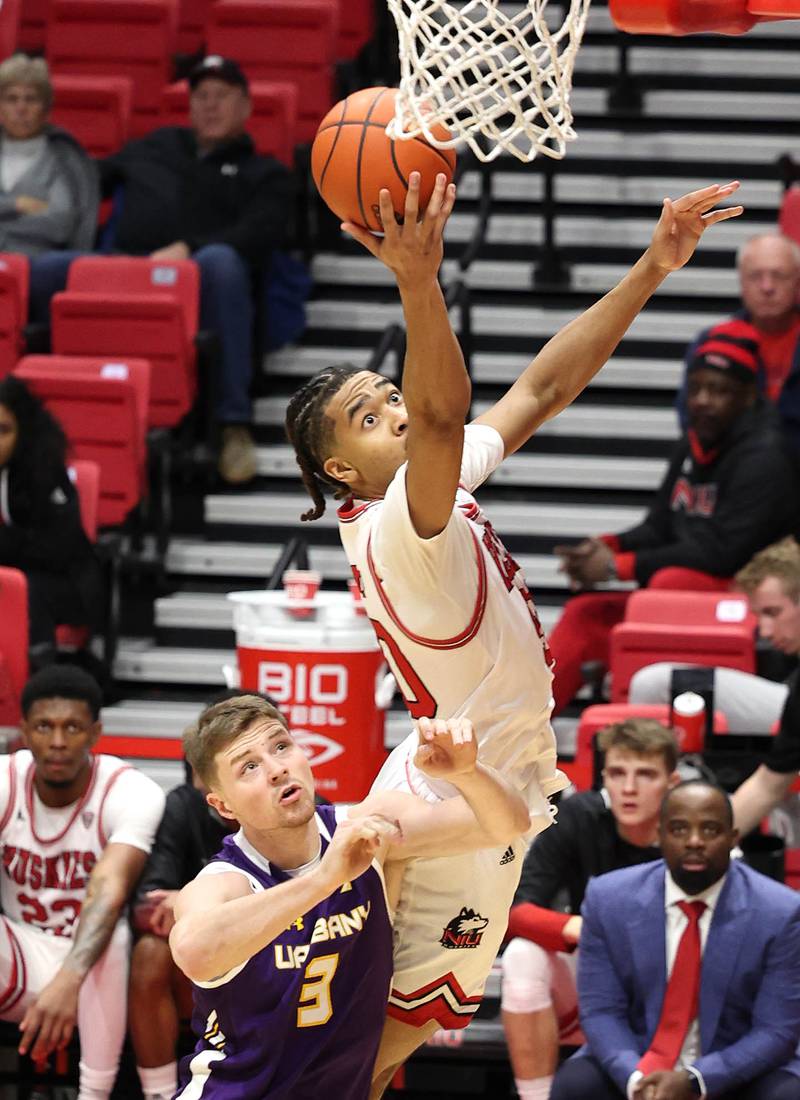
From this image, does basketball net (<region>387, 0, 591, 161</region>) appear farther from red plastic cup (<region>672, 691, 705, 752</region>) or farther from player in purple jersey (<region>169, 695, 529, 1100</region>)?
red plastic cup (<region>672, 691, 705, 752</region>)

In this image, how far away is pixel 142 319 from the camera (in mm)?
7570

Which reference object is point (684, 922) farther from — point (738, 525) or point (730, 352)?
point (730, 352)

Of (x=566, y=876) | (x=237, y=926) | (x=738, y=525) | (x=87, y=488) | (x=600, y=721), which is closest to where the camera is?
(x=237, y=926)

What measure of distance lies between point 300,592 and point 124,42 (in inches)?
152

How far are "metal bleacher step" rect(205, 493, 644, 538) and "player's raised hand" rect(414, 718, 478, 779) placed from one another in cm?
442

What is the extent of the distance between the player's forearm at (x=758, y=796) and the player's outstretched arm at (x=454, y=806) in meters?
→ 2.31

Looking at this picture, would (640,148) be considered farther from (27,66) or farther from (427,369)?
(427,369)

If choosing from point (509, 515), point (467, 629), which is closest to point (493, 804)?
point (467, 629)

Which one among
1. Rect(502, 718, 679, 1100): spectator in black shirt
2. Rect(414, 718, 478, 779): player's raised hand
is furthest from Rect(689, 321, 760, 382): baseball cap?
Rect(414, 718, 478, 779): player's raised hand

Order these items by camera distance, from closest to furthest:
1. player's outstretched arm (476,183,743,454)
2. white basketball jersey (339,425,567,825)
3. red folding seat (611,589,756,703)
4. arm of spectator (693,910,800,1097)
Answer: white basketball jersey (339,425,567,825)
player's outstretched arm (476,183,743,454)
arm of spectator (693,910,800,1097)
red folding seat (611,589,756,703)

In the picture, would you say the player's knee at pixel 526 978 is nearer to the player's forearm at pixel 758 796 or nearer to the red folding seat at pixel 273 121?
the player's forearm at pixel 758 796

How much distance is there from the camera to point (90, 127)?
29.6 feet

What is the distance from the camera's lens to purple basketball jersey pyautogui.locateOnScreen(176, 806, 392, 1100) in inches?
144

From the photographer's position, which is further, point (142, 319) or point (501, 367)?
point (501, 367)
